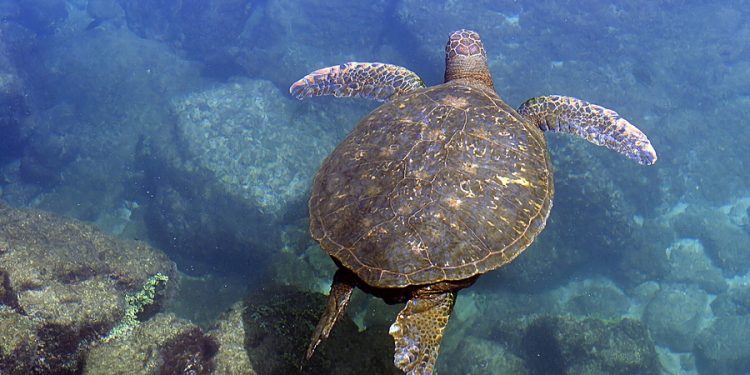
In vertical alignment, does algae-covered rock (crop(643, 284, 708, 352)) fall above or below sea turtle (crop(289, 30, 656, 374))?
below

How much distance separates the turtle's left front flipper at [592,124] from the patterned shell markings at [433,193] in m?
1.20

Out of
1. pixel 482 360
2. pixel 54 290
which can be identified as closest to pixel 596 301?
pixel 482 360

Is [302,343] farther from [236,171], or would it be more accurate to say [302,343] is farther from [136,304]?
[236,171]

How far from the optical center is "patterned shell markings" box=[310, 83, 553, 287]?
10.6ft

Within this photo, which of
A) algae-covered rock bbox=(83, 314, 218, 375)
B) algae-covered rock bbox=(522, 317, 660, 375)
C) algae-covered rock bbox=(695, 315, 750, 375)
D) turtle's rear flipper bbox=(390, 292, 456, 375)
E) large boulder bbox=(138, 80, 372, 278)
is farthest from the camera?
large boulder bbox=(138, 80, 372, 278)

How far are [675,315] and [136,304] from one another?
1196 cm

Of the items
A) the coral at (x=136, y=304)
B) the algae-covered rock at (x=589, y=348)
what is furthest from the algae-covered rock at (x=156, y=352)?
the algae-covered rock at (x=589, y=348)

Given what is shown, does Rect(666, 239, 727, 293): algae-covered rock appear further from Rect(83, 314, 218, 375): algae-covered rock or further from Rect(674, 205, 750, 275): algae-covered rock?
Rect(83, 314, 218, 375): algae-covered rock

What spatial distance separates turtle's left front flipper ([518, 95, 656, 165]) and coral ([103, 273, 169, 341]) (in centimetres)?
549

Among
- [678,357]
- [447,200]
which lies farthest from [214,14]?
[678,357]

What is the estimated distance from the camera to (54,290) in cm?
446

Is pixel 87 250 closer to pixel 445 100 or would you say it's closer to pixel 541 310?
pixel 445 100

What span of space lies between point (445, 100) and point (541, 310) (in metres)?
→ 7.65

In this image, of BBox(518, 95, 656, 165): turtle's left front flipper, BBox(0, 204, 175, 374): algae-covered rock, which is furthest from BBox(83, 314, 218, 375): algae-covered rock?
BBox(518, 95, 656, 165): turtle's left front flipper
